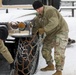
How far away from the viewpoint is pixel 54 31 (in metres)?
4.97

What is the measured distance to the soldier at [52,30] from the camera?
468 centimetres

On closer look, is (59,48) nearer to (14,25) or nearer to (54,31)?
(54,31)

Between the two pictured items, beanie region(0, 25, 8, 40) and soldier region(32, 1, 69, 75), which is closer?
beanie region(0, 25, 8, 40)

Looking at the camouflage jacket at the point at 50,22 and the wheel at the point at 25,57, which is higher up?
the camouflage jacket at the point at 50,22

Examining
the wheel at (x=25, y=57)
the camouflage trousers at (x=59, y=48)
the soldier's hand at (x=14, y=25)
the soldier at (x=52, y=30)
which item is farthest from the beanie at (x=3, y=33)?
the camouflage trousers at (x=59, y=48)

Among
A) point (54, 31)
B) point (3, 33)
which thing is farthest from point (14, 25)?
point (54, 31)

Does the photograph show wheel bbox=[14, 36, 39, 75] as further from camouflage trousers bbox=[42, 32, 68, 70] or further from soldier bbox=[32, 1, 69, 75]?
camouflage trousers bbox=[42, 32, 68, 70]

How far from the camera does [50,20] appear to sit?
185 inches

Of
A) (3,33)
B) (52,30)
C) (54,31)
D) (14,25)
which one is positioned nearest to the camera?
(3,33)

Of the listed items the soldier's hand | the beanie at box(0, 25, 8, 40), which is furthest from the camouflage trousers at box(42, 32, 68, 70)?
the beanie at box(0, 25, 8, 40)

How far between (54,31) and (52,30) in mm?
132

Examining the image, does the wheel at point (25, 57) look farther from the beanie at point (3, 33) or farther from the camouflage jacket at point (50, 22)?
the beanie at point (3, 33)

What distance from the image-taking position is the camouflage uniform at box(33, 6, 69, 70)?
15.5 feet

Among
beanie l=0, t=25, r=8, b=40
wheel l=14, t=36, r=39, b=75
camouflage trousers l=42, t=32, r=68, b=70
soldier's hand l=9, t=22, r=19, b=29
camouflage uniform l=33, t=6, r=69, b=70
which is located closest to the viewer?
beanie l=0, t=25, r=8, b=40
